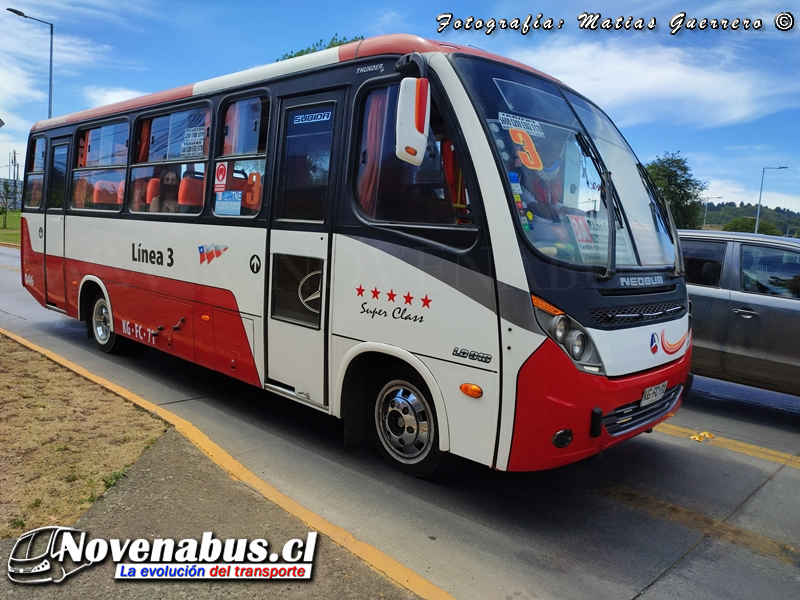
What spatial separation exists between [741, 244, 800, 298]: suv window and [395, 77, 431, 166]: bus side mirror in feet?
14.8

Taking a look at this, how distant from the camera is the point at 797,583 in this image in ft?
11.5

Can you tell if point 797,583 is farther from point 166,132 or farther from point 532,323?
point 166,132

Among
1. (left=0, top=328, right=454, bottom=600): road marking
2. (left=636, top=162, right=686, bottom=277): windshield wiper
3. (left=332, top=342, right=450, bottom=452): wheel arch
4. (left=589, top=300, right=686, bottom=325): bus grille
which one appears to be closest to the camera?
(left=0, top=328, right=454, bottom=600): road marking

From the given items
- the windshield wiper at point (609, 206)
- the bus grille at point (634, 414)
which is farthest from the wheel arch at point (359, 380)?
the windshield wiper at point (609, 206)

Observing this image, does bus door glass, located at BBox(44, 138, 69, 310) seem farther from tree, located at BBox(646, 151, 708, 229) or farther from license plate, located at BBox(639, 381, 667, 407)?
tree, located at BBox(646, 151, 708, 229)

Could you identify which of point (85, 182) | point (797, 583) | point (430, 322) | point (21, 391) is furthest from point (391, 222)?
point (85, 182)

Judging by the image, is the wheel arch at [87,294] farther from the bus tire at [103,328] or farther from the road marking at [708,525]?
the road marking at [708,525]

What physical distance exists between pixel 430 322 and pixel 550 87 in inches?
77.7

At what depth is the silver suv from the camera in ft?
20.8

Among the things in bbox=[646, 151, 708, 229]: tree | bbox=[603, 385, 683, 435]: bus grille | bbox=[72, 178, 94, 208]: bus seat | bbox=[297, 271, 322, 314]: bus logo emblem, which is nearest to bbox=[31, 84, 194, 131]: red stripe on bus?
bbox=[72, 178, 94, 208]: bus seat

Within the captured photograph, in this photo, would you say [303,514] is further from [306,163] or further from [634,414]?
[306,163]

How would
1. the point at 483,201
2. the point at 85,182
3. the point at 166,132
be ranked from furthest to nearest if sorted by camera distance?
the point at 85,182 < the point at 166,132 < the point at 483,201

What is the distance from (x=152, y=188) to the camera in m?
6.99

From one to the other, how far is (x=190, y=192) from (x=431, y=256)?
3.28m
